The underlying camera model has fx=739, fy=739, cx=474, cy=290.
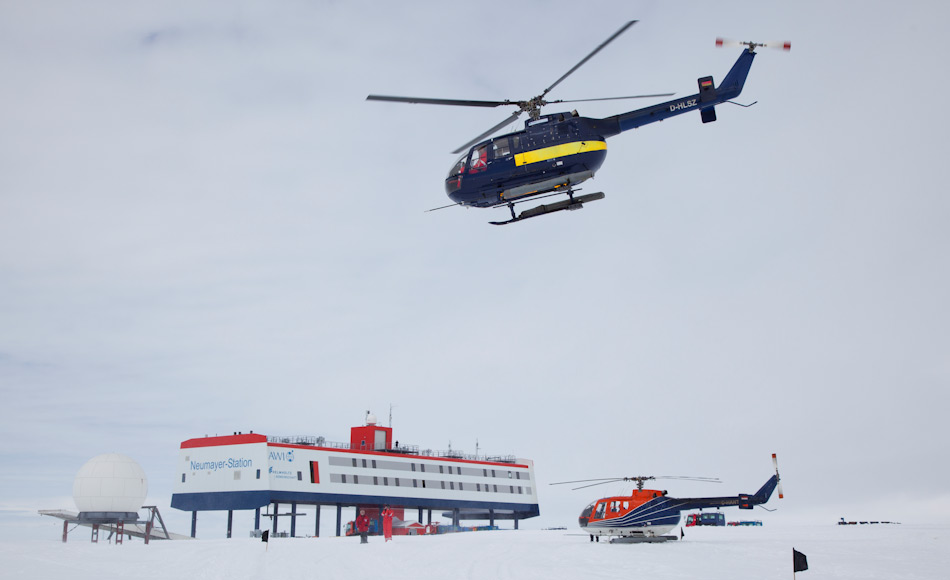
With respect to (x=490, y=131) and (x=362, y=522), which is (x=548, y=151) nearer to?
(x=490, y=131)

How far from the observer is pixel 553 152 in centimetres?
2997

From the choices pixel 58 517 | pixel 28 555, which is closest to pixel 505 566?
pixel 28 555

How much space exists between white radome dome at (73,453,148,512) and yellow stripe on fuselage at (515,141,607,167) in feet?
105

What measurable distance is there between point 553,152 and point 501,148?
7.13ft

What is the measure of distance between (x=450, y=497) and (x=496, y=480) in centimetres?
653

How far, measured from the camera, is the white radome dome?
4447 centimetres

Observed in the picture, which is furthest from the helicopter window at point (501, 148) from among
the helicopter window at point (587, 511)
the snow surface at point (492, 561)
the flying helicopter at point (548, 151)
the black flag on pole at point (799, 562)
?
the black flag on pole at point (799, 562)

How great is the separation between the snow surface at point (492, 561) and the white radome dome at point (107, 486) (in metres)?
10.9

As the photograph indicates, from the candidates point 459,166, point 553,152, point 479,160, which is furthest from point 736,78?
point 459,166

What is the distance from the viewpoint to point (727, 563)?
24016mm

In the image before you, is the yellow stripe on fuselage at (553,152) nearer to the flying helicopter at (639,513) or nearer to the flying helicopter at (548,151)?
the flying helicopter at (548,151)

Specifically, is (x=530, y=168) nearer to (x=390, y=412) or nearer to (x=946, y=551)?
(x=946, y=551)

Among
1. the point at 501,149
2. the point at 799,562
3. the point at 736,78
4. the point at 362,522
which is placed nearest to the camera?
the point at 799,562

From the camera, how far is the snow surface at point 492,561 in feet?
70.2
